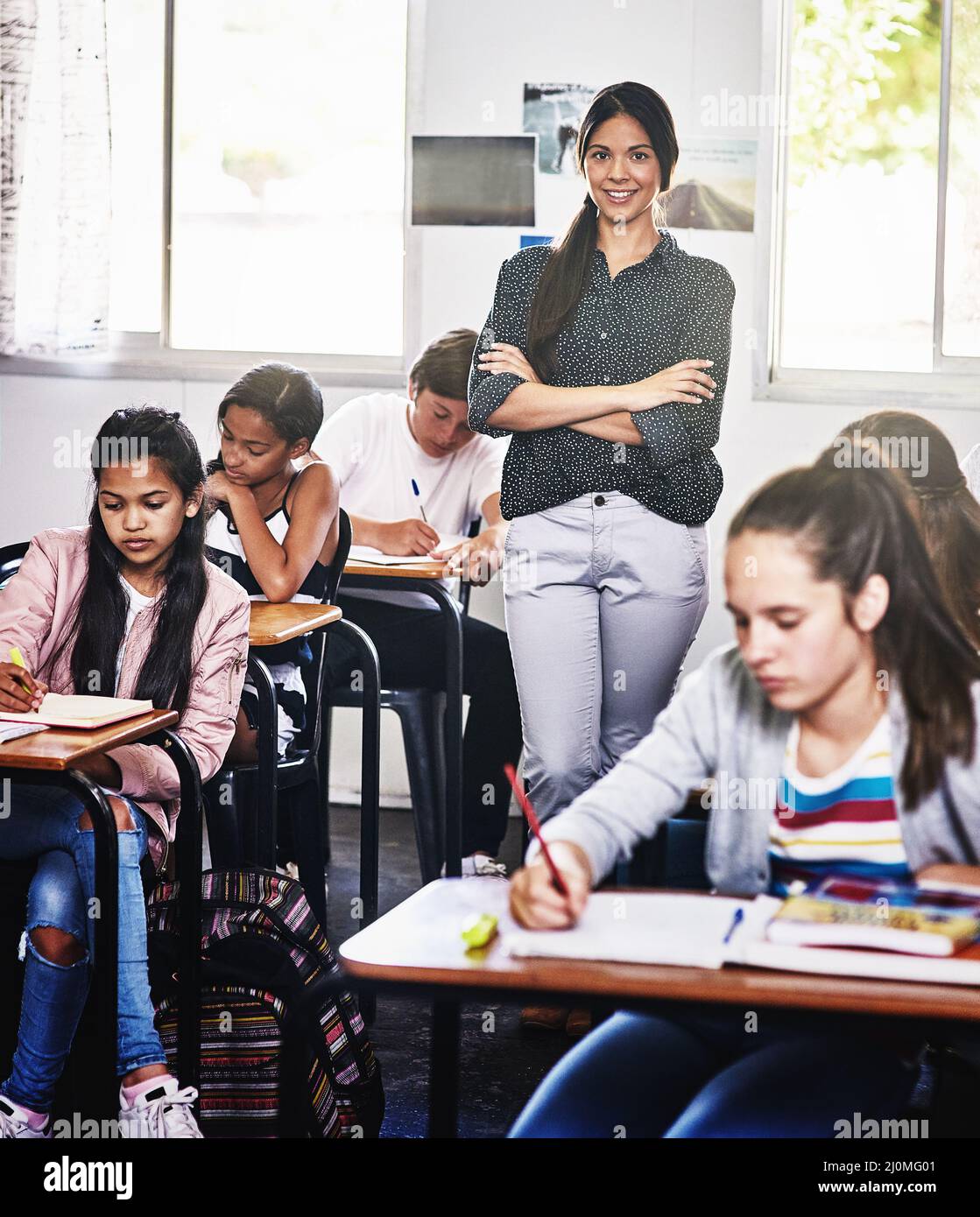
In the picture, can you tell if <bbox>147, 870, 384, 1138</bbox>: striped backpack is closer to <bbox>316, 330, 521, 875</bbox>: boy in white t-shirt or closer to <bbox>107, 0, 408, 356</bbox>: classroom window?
<bbox>316, 330, 521, 875</bbox>: boy in white t-shirt

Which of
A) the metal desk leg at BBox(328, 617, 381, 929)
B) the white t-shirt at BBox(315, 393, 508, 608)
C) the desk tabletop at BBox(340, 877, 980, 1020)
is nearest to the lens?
the desk tabletop at BBox(340, 877, 980, 1020)

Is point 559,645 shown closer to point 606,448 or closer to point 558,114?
point 606,448

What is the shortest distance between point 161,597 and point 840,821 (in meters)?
1.30

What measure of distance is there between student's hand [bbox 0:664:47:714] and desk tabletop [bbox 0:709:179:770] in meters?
0.11

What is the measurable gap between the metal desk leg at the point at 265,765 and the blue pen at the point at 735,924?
4.74ft

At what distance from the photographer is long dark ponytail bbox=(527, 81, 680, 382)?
251 centimetres

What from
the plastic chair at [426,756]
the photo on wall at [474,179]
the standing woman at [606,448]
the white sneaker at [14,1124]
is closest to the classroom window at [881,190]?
the photo on wall at [474,179]

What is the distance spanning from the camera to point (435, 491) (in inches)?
154

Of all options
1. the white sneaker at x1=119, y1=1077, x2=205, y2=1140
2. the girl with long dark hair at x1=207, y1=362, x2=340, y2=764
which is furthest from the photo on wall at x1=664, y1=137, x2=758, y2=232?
the white sneaker at x1=119, y1=1077, x2=205, y2=1140

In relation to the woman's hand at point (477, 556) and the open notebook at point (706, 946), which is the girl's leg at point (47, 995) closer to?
the open notebook at point (706, 946)

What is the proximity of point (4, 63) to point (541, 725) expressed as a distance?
2.87 meters

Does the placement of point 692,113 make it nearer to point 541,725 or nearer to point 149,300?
point 149,300

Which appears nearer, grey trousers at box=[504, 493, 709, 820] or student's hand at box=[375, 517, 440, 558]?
grey trousers at box=[504, 493, 709, 820]

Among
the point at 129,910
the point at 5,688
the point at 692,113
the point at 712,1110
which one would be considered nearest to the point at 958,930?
the point at 712,1110
